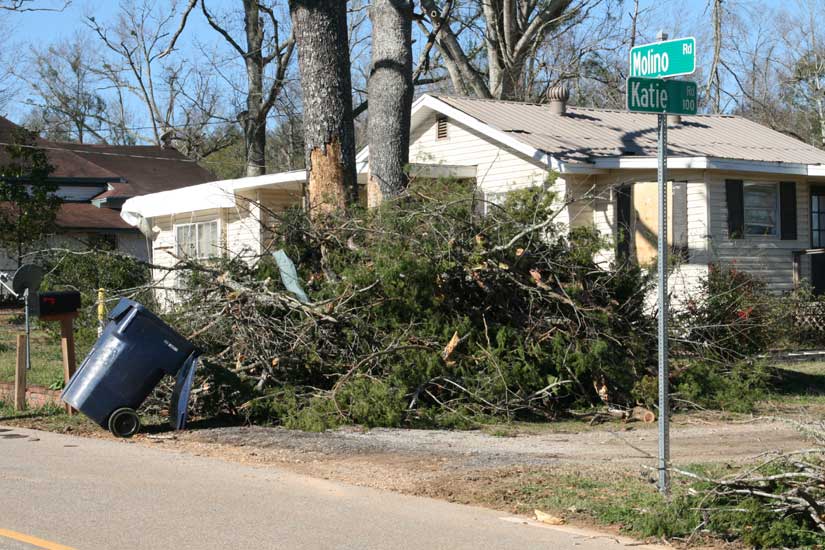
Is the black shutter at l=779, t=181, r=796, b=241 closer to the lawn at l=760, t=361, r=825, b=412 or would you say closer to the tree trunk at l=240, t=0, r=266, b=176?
the lawn at l=760, t=361, r=825, b=412

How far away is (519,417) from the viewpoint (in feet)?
38.7

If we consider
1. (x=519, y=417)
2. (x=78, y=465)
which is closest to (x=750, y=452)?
(x=519, y=417)

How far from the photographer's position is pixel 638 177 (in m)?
19.0

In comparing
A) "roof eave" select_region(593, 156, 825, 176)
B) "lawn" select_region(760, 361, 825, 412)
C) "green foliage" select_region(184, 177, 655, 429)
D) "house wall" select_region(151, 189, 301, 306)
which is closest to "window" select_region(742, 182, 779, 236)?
"roof eave" select_region(593, 156, 825, 176)

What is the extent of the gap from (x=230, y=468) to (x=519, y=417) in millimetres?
4051

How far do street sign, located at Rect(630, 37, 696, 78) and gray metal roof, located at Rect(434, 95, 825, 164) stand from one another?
1166 centimetres

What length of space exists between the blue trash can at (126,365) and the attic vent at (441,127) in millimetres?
12234

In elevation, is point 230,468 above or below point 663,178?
below

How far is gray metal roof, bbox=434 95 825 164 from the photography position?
779 inches

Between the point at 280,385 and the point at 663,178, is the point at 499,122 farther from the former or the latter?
the point at 663,178

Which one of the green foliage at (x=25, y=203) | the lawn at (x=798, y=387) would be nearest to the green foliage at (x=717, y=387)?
the lawn at (x=798, y=387)

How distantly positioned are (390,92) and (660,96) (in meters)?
8.90

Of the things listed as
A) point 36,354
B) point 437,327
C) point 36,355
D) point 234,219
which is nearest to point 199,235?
point 234,219

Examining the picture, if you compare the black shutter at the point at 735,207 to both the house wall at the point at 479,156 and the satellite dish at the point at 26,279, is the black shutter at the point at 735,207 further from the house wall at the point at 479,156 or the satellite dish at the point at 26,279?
the satellite dish at the point at 26,279
